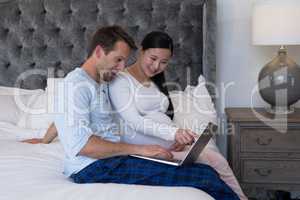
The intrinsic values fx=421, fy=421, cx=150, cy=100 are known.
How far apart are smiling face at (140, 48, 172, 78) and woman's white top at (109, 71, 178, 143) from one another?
89mm

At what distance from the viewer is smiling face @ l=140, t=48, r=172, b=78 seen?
2.11 meters

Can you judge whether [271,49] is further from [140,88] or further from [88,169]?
[88,169]

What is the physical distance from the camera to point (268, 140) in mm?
2553

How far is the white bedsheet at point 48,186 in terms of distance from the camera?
1.33 m

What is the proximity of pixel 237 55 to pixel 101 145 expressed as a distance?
1.74 metres

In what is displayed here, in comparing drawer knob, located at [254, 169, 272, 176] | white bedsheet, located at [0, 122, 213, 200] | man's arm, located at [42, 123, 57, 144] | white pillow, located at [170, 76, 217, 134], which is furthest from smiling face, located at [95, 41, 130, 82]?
drawer knob, located at [254, 169, 272, 176]

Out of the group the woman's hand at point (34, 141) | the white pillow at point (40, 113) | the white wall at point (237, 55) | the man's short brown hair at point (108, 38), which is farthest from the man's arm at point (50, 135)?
the white wall at point (237, 55)

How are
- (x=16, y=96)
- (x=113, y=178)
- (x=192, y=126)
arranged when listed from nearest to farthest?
(x=113, y=178) < (x=192, y=126) < (x=16, y=96)

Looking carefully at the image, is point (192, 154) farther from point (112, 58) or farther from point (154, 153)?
point (112, 58)

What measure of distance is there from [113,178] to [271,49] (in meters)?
1.86

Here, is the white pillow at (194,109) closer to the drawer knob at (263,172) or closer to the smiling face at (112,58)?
the drawer knob at (263,172)

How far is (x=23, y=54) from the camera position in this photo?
2.98 m

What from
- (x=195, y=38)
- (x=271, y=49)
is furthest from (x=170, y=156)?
A: (x=271, y=49)

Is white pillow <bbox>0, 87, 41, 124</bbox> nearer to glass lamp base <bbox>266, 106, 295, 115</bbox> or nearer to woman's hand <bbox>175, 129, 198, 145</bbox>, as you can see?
woman's hand <bbox>175, 129, 198, 145</bbox>
